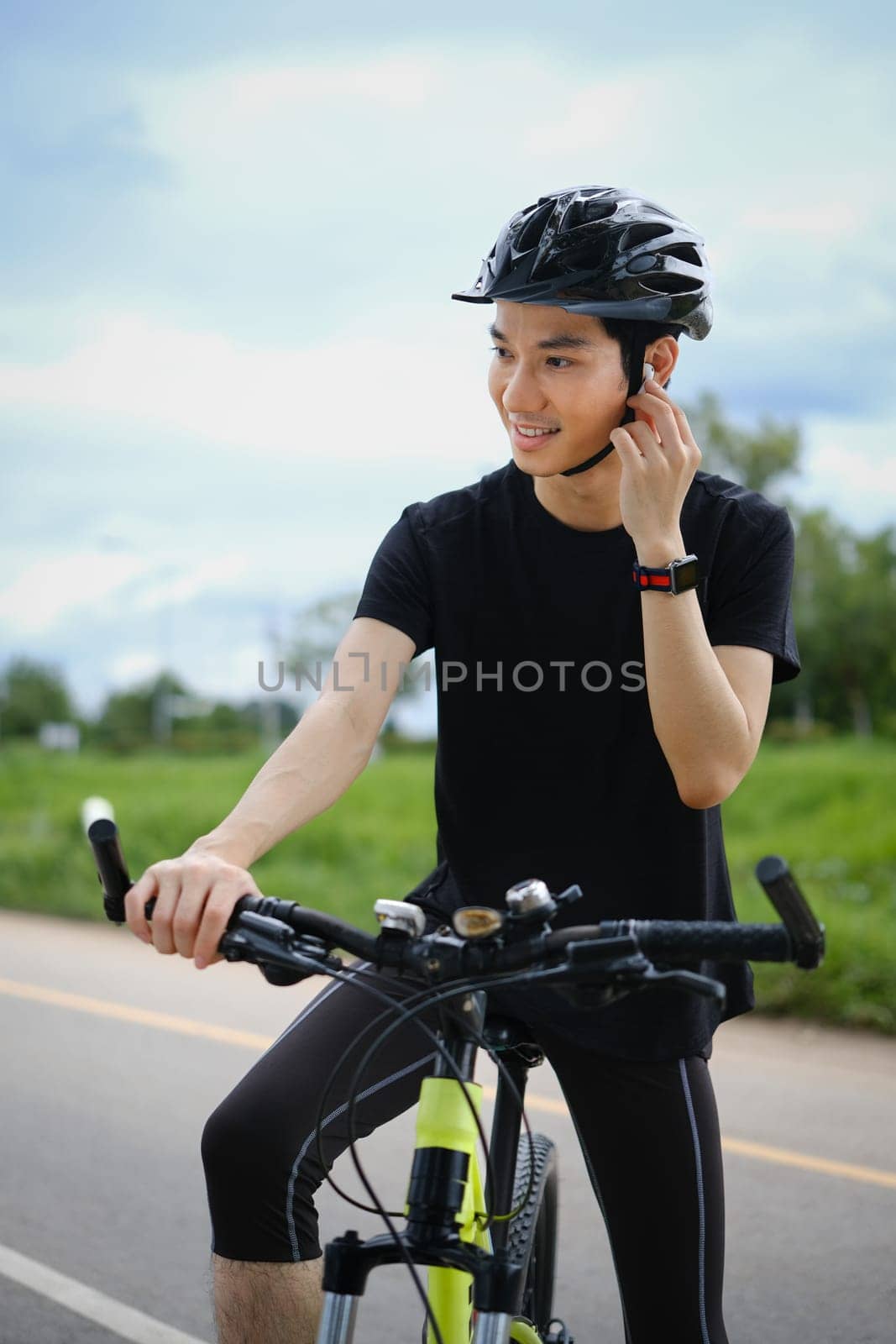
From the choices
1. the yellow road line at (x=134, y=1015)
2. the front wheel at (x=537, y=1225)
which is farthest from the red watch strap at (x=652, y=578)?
the yellow road line at (x=134, y=1015)

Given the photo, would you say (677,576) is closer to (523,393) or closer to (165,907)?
(523,393)

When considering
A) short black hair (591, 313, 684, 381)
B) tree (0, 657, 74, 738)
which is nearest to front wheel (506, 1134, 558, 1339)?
short black hair (591, 313, 684, 381)

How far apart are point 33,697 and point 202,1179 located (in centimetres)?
8400

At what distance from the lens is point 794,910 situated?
5.50 ft

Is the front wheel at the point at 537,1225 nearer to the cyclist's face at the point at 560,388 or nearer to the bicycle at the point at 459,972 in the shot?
the bicycle at the point at 459,972

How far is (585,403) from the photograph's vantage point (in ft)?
8.41

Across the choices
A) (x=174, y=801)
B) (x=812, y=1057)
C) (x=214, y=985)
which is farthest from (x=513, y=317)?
(x=174, y=801)

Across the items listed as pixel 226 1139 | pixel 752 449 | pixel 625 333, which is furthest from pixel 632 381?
pixel 752 449

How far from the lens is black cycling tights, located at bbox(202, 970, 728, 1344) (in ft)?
7.86

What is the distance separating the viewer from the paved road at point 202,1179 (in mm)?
4488

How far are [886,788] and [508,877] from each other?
44.8ft

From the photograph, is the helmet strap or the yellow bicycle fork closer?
the yellow bicycle fork

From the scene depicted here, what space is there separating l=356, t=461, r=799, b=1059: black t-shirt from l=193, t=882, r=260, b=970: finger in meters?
0.72

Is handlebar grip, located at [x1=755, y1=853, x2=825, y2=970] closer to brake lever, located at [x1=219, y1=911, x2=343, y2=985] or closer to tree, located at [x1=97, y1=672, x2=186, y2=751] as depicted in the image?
brake lever, located at [x1=219, y1=911, x2=343, y2=985]
